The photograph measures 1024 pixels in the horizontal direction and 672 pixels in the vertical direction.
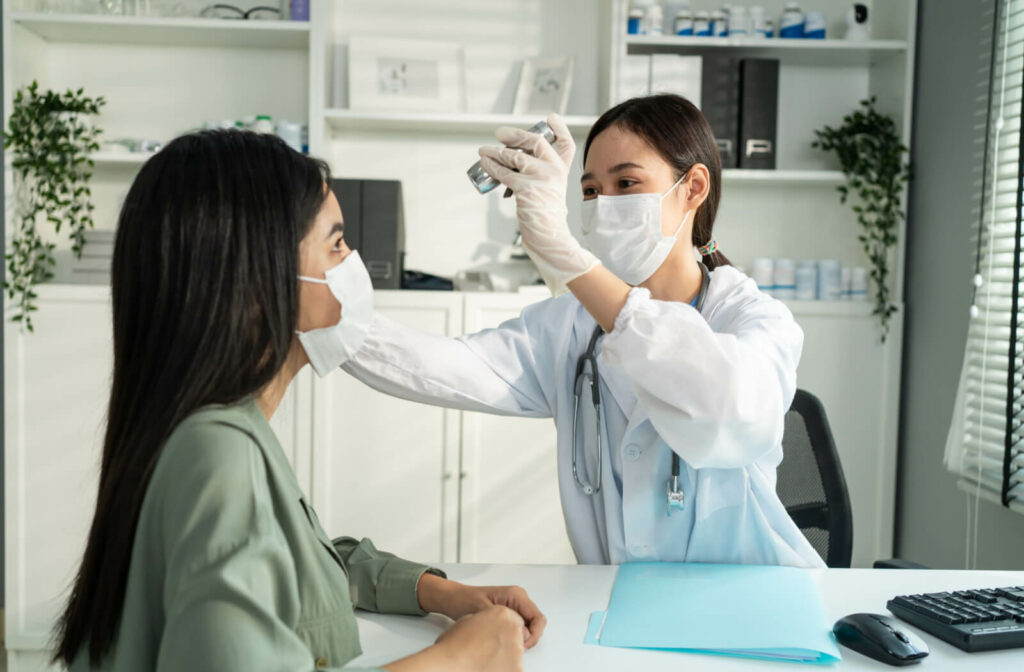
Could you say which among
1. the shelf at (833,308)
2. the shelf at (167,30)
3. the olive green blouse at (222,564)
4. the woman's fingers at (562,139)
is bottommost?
the olive green blouse at (222,564)

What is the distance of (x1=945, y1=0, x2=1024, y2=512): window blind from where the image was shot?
→ 2178 mm

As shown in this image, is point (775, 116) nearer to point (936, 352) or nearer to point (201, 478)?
point (936, 352)

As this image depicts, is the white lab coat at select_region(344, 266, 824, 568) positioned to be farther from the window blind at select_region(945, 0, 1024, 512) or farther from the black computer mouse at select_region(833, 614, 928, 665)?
the window blind at select_region(945, 0, 1024, 512)

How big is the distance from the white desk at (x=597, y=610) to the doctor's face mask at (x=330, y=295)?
0.34 metres

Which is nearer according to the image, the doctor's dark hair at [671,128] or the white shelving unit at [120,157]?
the doctor's dark hair at [671,128]

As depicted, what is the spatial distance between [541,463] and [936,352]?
127cm

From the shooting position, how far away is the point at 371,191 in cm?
268

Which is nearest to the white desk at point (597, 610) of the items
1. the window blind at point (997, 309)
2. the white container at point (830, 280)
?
the window blind at point (997, 309)

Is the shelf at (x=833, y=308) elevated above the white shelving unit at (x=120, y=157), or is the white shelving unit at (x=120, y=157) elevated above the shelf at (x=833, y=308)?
the white shelving unit at (x=120, y=157)

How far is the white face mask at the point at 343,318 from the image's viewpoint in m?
1.06

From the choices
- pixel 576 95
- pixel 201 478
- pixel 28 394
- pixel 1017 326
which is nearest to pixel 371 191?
pixel 576 95

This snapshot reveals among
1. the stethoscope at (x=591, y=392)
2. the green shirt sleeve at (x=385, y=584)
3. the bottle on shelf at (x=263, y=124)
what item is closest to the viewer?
the green shirt sleeve at (x=385, y=584)

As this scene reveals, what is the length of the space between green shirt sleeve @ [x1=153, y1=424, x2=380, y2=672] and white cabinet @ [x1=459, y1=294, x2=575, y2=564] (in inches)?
78.9

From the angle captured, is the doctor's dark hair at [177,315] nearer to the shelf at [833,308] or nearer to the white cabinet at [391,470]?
the white cabinet at [391,470]
